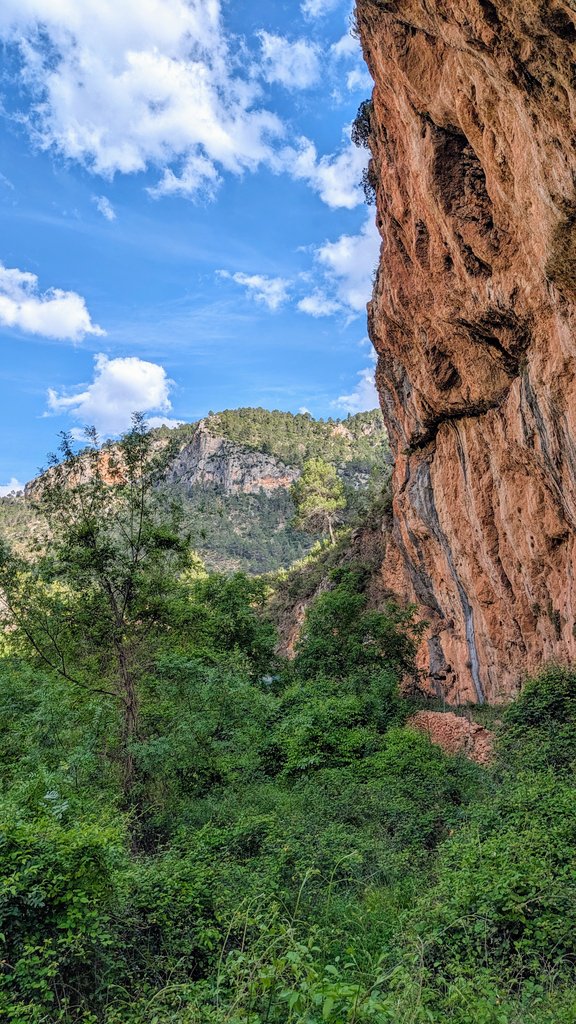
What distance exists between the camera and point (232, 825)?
26.5 ft

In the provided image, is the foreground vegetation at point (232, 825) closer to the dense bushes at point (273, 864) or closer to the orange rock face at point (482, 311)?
the dense bushes at point (273, 864)

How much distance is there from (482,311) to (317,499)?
36.8 metres

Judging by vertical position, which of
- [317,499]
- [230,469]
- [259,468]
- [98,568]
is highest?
[230,469]

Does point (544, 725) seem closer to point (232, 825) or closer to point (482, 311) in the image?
point (232, 825)

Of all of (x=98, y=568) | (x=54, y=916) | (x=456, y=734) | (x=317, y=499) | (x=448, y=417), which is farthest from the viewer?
(x=317, y=499)

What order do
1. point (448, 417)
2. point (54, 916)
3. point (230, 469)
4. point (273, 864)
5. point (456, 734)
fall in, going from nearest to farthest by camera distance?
point (54, 916) → point (273, 864) → point (456, 734) → point (448, 417) → point (230, 469)

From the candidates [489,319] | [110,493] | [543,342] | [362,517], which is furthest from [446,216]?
[362,517]

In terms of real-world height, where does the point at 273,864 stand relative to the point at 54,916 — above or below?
below

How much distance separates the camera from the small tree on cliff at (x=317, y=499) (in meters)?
49.5

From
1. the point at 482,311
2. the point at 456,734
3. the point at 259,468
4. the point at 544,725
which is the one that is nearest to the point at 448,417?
the point at 482,311

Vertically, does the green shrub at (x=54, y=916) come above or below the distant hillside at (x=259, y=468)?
below

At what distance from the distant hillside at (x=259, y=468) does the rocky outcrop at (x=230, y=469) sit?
0.22 metres

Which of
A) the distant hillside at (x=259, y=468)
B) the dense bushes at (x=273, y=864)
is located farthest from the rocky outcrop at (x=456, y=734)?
the distant hillside at (x=259, y=468)

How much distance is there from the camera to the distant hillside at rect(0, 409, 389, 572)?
95438mm
